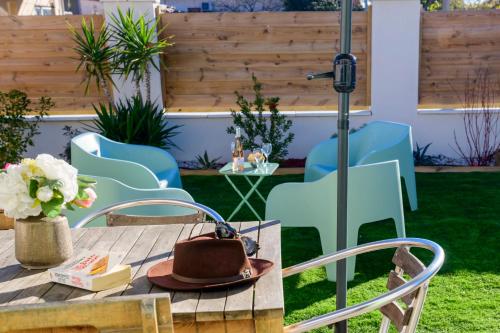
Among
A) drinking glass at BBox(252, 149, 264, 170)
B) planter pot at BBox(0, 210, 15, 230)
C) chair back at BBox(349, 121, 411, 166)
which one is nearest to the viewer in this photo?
planter pot at BBox(0, 210, 15, 230)

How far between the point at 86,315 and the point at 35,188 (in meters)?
0.77

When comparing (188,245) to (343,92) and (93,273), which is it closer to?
(93,273)

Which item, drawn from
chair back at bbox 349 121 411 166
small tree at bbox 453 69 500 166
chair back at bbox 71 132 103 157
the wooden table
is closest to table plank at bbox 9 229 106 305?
the wooden table

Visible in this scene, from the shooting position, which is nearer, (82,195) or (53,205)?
(53,205)

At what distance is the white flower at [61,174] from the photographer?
1.91m

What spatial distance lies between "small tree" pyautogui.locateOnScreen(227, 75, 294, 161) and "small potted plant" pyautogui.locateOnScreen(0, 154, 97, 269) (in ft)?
14.9

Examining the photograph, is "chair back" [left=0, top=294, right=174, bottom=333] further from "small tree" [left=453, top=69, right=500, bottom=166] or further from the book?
"small tree" [left=453, top=69, right=500, bottom=166]

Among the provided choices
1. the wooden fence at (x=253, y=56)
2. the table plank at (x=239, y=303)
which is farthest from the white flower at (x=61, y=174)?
the wooden fence at (x=253, y=56)

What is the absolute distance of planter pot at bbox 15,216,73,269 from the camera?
1.99 metres

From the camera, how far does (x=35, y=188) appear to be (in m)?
1.90

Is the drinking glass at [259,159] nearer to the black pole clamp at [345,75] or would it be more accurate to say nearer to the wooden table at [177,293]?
the wooden table at [177,293]

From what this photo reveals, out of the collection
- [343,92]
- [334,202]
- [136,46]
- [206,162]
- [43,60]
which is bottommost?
[206,162]

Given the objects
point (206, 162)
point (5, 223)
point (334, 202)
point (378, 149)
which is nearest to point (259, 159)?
point (378, 149)

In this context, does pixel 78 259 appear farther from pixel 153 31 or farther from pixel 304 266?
pixel 153 31
